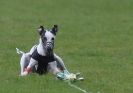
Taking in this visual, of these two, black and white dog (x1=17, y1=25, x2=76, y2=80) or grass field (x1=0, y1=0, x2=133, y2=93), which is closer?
grass field (x1=0, y1=0, x2=133, y2=93)

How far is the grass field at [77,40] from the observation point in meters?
14.0

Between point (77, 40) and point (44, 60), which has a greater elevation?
point (44, 60)

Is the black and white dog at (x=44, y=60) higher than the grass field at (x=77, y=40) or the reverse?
higher

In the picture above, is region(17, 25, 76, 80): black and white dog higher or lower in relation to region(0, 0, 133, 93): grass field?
higher

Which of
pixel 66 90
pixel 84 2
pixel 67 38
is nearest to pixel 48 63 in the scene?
pixel 66 90

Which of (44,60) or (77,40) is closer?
(44,60)

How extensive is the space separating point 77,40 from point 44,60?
952 centimetres

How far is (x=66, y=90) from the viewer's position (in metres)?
13.3

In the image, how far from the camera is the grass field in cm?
1404

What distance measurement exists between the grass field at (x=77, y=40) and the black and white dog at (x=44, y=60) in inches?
8.6

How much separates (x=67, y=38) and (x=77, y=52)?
381cm

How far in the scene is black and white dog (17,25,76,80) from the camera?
47.1 feet

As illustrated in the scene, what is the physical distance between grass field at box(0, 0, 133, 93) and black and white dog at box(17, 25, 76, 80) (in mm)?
218

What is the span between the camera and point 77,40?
24.0 meters
